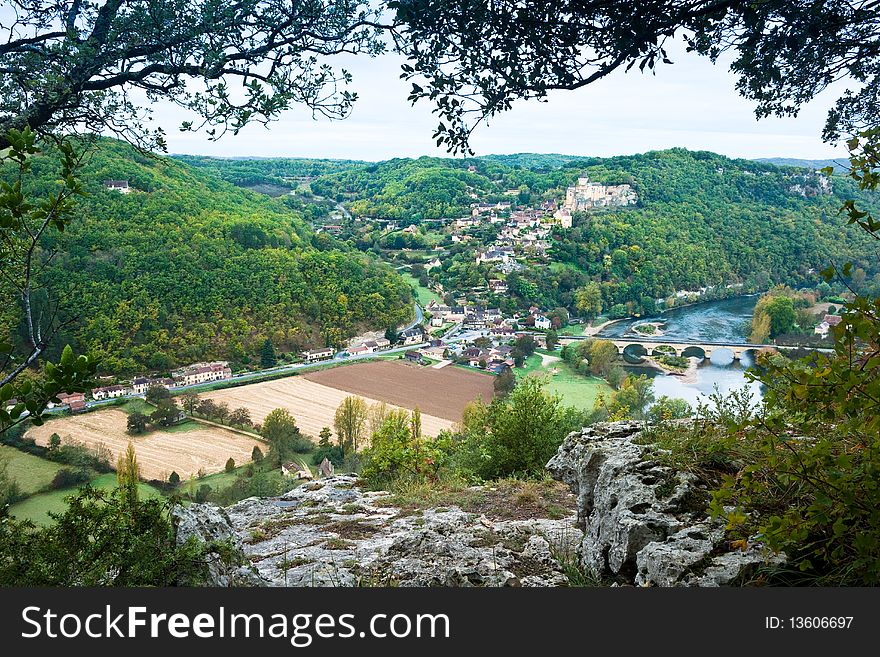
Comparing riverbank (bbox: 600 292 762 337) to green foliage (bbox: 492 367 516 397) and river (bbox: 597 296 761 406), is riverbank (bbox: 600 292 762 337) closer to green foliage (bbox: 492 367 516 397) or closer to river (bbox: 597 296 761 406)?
river (bbox: 597 296 761 406)

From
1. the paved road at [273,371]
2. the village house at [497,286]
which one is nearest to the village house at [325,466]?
the paved road at [273,371]

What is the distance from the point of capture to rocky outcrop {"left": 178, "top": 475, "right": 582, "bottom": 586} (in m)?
3.01

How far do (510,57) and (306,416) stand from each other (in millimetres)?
13462

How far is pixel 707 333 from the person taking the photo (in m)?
13.3

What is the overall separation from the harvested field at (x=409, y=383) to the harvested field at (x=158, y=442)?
8.55 feet

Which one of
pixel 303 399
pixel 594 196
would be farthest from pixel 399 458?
pixel 594 196

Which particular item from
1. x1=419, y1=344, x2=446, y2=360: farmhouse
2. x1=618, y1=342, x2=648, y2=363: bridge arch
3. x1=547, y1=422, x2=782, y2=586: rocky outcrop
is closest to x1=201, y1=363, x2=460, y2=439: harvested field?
x1=419, y1=344, x2=446, y2=360: farmhouse

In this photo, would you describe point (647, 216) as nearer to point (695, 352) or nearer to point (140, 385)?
point (695, 352)

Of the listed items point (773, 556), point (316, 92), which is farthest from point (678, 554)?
point (316, 92)

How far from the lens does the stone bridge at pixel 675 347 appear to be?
39.9 feet

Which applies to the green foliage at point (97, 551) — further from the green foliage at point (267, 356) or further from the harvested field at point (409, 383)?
the green foliage at point (267, 356)

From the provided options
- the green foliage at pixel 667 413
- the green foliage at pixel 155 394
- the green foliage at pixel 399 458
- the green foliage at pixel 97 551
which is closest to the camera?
the green foliage at pixel 97 551

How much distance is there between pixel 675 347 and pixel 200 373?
10930mm

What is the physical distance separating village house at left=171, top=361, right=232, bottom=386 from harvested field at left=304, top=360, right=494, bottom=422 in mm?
2241
